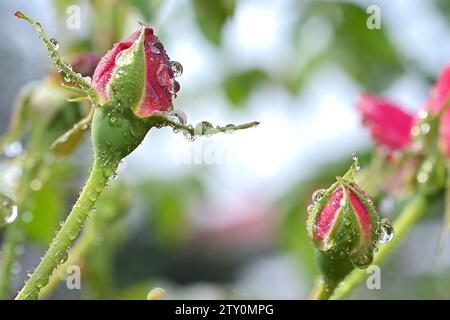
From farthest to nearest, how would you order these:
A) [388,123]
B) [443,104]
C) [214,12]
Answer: [214,12]
[388,123]
[443,104]

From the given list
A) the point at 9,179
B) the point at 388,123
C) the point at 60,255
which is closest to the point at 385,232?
the point at 60,255

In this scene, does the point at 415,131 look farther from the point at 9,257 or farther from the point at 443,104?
the point at 9,257

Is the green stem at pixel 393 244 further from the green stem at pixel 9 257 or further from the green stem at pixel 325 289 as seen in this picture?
the green stem at pixel 9 257

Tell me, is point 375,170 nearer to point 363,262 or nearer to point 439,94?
point 439,94

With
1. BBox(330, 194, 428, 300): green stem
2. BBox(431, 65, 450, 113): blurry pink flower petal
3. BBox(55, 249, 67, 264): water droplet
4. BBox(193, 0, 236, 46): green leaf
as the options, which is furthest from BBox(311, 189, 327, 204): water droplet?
BBox(193, 0, 236, 46): green leaf

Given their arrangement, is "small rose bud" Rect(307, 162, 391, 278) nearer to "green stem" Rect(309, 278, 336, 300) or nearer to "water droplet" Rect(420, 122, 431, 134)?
"green stem" Rect(309, 278, 336, 300)
